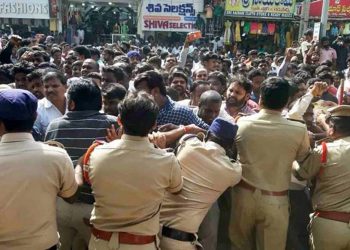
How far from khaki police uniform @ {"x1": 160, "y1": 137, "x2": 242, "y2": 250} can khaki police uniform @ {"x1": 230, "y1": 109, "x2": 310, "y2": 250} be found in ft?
1.27

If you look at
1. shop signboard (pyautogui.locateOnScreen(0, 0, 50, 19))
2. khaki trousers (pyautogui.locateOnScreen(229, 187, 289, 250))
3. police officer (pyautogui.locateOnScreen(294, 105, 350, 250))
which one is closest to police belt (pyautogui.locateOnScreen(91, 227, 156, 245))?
khaki trousers (pyautogui.locateOnScreen(229, 187, 289, 250))

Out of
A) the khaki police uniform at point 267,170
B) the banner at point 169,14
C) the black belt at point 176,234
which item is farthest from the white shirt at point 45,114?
the banner at point 169,14

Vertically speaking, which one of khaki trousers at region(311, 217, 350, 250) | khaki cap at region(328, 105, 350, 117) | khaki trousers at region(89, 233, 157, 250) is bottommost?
khaki trousers at region(311, 217, 350, 250)

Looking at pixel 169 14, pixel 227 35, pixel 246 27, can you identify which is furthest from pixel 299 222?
pixel 169 14

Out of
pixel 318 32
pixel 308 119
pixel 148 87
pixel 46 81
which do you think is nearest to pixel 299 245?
pixel 308 119

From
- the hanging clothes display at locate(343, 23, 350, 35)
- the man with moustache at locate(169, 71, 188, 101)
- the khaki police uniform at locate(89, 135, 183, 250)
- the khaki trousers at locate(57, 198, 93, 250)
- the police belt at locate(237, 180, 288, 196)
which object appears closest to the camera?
the khaki police uniform at locate(89, 135, 183, 250)

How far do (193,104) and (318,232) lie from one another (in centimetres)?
219

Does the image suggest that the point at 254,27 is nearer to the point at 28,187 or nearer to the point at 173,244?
the point at 173,244

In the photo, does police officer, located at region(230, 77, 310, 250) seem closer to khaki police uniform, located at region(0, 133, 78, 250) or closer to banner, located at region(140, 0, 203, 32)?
khaki police uniform, located at region(0, 133, 78, 250)

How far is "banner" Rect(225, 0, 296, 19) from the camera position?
58.9 ft

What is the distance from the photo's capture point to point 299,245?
3.76 metres

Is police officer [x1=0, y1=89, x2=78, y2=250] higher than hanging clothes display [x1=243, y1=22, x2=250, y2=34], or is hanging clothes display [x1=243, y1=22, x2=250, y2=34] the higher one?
hanging clothes display [x1=243, y1=22, x2=250, y2=34]

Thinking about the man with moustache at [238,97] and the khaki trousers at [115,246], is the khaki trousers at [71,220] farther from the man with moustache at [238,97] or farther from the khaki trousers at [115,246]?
the man with moustache at [238,97]

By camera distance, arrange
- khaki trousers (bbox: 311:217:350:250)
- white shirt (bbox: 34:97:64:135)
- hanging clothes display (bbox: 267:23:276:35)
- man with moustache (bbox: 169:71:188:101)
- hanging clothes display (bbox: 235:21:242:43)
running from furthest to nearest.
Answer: hanging clothes display (bbox: 267:23:276:35) → hanging clothes display (bbox: 235:21:242:43) → man with moustache (bbox: 169:71:188:101) → white shirt (bbox: 34:97:64:135) → khaki trousers (bbox: 311:217:350:250)
